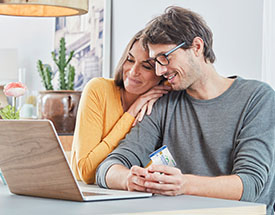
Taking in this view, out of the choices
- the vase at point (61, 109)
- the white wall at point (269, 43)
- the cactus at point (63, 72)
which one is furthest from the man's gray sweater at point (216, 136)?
the cactus at point (63, 72)

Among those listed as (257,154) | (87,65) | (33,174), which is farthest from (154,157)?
(87,65)

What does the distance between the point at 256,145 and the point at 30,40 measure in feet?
13.6

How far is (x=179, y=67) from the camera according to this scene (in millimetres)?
1880

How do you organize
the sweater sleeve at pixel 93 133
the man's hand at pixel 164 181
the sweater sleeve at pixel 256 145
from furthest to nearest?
the sweater sleeve at pixel 93 133 → the sweater sleeve at pixel 256 145 → the man's hand at pixel 164 181

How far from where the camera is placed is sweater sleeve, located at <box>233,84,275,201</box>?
1.63m

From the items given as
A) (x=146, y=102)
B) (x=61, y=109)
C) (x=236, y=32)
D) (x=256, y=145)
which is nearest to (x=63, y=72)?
(x=61, y=109)

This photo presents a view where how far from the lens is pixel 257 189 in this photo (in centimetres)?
164

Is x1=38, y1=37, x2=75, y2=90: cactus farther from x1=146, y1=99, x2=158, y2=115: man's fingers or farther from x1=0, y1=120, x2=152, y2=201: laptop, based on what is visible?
x1=0, y1=120, x2=152, y2=201: laptop

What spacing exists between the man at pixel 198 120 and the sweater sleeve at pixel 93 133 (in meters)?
0.06

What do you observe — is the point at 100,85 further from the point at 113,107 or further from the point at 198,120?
the point at 198,120

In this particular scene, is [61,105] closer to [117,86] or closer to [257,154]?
[117,86]

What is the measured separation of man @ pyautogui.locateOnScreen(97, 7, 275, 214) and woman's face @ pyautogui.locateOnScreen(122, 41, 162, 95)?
0.04 metres

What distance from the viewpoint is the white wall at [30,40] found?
521 centimetres

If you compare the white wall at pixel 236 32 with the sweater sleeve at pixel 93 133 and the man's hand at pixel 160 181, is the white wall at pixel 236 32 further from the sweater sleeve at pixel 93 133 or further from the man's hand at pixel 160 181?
the man's hand at pixel 160 181
